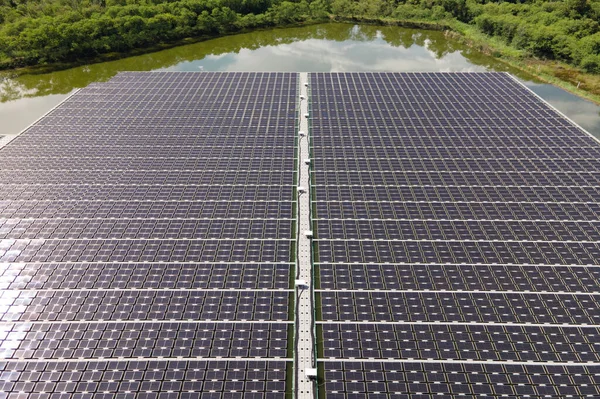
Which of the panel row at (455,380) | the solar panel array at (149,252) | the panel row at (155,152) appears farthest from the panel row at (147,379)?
the panel row at (155,152)

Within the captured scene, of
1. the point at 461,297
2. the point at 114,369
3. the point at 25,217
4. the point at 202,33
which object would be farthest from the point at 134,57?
the point at 461,297

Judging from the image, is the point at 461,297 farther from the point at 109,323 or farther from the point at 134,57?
the point at 134,57

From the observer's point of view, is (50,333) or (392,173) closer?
(50,333)

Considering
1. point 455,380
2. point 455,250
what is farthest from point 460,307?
point 455,250

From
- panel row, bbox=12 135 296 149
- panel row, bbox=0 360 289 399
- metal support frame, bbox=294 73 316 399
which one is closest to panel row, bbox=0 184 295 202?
metal support frame, bbox=294 73 316 399

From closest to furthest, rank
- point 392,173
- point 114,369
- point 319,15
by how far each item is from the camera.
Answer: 1. point 114,369
2. point 392,173
3. point 319,15

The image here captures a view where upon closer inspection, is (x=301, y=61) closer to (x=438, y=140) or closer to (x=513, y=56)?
(x=513, y=56)
